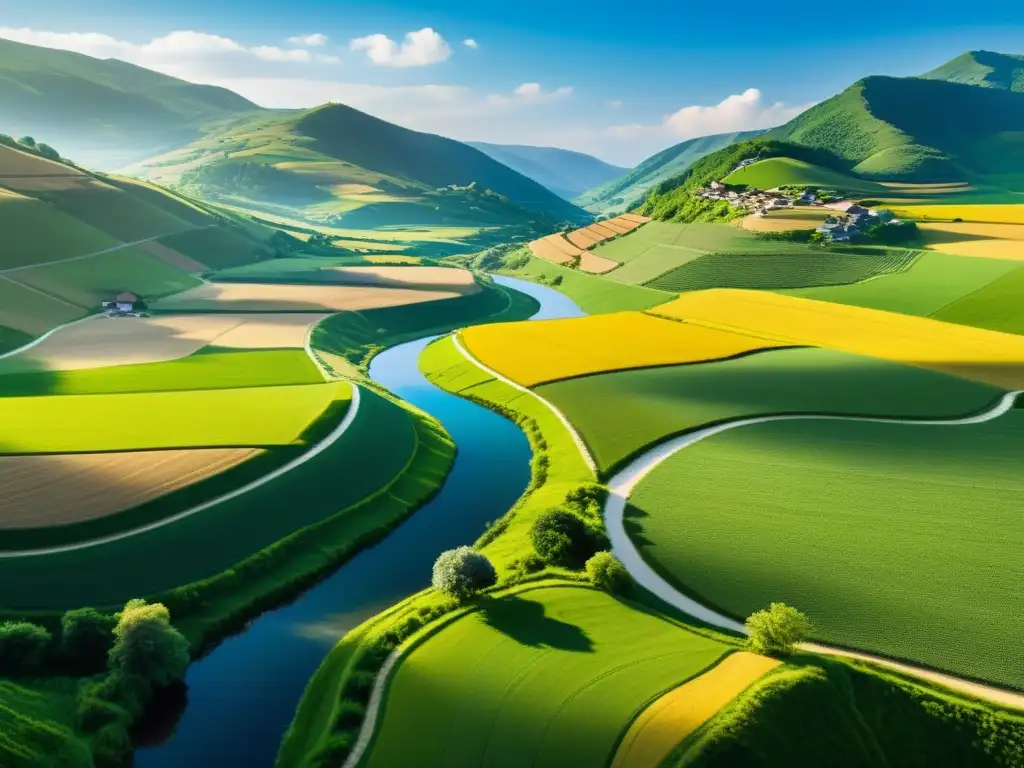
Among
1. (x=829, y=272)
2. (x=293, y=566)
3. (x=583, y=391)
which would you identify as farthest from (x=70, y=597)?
(x=829, y=272)

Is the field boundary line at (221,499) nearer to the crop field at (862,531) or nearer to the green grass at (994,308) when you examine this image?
the crop field at (862,531)

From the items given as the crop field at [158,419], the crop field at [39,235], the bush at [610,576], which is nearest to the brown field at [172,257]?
the crop field at [39,235]

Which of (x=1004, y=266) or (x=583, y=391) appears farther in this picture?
(x=1004, y=266)

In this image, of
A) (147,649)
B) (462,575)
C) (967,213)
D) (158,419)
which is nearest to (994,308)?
(967,213)

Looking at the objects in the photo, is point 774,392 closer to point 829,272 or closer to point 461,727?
point 461,727

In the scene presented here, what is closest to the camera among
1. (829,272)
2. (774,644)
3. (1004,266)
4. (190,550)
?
(774,644)

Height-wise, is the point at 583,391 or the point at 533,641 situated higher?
the point at 583,391
